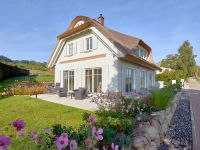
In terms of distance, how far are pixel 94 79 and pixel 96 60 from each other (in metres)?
1.65

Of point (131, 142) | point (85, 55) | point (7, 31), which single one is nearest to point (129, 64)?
point (85, 55)

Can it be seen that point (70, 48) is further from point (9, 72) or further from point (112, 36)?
point (9, 72)

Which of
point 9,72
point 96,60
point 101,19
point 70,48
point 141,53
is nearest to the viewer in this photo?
point 96,60

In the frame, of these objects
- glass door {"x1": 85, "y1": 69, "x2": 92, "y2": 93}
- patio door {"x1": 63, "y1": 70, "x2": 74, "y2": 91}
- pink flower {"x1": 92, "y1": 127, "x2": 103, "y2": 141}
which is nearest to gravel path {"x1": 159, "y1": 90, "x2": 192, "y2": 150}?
pink flower {"x1": 92, "y1": 127, "x2": 103, "y2": 141}

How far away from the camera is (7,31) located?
18.2 m

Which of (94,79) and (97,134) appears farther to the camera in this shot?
(94,79)

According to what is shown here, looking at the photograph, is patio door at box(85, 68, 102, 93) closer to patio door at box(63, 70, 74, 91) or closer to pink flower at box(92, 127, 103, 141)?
patio door at box(63, 70, 74, 91)

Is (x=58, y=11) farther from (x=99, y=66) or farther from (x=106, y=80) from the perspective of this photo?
(x=106, y=80)

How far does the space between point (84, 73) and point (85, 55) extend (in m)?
1.61

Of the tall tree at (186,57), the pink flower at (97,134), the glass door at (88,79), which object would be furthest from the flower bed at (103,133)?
the tall tree at (186,57)

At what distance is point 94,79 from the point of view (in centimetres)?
1706

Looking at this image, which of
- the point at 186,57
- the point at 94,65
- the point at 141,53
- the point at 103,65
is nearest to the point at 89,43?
the point at 94,65

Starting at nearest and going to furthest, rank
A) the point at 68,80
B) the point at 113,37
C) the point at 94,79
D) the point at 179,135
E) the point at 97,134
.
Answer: the point at 97,134, the point at 179,135, the point at 113,37, the point at 94,79, the point at 68,80

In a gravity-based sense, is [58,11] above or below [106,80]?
above
